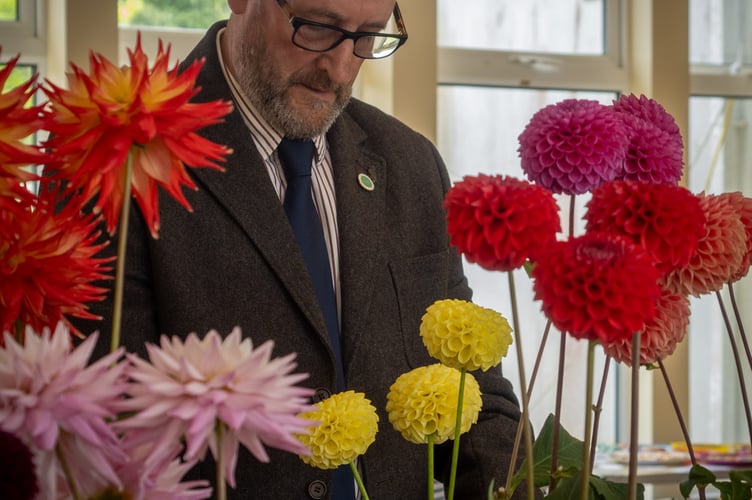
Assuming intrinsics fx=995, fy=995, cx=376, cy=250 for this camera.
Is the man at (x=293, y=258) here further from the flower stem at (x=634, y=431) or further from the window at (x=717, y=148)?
the window at (x=717, y=148)

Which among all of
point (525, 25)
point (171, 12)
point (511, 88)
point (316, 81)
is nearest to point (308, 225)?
point (316, 81)

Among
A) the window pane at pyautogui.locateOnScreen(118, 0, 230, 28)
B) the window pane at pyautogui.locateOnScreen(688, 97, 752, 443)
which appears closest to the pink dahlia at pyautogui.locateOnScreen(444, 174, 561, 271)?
the window pane at pyautogui.locateOnScreen(118, 0, 230, 28)

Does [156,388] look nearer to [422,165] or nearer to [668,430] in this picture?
[422,165]

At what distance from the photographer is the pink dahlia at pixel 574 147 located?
0.69 m

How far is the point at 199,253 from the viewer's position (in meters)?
1.37

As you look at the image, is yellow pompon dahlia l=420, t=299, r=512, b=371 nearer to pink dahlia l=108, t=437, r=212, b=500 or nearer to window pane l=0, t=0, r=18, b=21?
pink dahlia l=108, t=437, r=212, b=500

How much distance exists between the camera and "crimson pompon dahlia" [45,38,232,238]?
46 centimetres

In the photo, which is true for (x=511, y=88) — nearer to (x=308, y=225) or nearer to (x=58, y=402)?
(x=308, y=225)

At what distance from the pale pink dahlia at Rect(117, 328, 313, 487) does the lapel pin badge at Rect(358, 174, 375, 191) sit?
1.13m

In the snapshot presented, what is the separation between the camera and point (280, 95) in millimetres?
1382

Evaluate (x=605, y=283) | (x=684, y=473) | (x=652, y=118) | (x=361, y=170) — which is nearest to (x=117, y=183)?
(x=605, y=283)

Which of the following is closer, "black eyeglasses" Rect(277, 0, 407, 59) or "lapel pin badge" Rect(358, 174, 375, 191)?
"black eyeglasses" Rect(277, 0, 407, 59)

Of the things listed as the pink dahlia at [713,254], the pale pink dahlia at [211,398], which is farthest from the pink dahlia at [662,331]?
the pale pink dahlia at [211,398]

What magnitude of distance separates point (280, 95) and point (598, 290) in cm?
94
